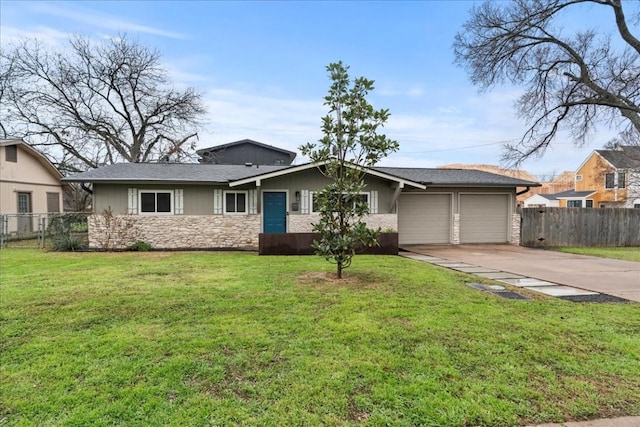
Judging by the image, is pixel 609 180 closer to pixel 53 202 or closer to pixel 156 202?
pixel 156 202

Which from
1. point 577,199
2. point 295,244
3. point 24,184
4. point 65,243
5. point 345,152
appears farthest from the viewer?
point 577,199

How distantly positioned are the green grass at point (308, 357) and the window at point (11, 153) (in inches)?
559

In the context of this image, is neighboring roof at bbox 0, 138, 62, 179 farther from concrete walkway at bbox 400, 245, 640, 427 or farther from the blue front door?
concrete walkway at bbox 400, 245, 640, 427

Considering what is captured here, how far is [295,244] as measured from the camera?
10859mm

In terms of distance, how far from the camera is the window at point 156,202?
12.5m

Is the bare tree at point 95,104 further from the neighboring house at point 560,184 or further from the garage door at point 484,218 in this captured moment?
the neighboring house at point 560,184

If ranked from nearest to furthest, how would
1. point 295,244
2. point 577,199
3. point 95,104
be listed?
point 295,244
point 95,104
point 577,199

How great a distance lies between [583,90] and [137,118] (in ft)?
82.0

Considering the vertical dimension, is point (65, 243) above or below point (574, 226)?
below

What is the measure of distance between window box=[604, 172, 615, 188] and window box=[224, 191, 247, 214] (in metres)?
33.3

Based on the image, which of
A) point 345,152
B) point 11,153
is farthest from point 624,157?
point 11,153

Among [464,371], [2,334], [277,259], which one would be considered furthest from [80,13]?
[464,371]

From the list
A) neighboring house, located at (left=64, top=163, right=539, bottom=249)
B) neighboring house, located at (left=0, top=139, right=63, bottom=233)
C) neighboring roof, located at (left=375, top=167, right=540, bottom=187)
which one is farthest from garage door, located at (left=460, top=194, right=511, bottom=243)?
neighboring house, located at (left=0, top=139, right=63, bottom=233)

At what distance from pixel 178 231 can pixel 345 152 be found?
8.01m
